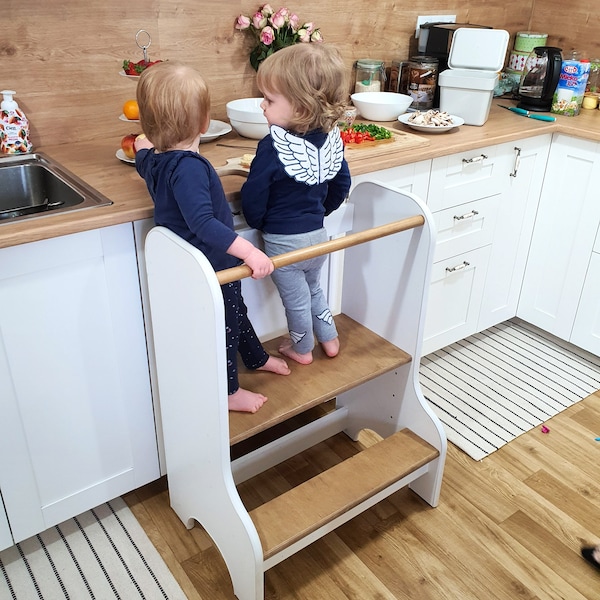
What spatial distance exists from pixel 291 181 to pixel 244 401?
Answer: 0.52 meters

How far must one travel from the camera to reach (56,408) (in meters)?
1.44

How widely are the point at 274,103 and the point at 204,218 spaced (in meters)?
0.31

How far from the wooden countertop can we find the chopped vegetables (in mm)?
81

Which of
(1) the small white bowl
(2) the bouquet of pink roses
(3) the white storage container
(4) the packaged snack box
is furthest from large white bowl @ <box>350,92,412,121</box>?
(4) the packaged snack box

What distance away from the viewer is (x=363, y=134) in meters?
1.85

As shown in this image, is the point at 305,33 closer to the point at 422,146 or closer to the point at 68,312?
the point at 422,146

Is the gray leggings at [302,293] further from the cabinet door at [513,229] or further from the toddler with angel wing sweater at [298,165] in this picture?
the cabinet door at [513,229]

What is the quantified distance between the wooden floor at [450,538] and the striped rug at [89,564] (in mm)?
43

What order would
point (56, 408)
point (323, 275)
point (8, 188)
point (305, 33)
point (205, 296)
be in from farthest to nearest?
point (305, 33)
point (323, 275)
point (8, 188)
point (56, 408)
point (205, 296)

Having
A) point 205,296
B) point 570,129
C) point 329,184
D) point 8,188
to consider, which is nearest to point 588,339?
point 570,129

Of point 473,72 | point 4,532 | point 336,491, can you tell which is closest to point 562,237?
point 473,72

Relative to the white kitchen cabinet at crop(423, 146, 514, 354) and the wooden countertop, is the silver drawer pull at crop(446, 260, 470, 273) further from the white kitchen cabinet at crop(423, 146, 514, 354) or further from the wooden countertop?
the wooden countertop

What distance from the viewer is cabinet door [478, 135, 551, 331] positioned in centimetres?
218

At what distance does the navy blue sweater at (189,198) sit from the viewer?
1.21 metres
